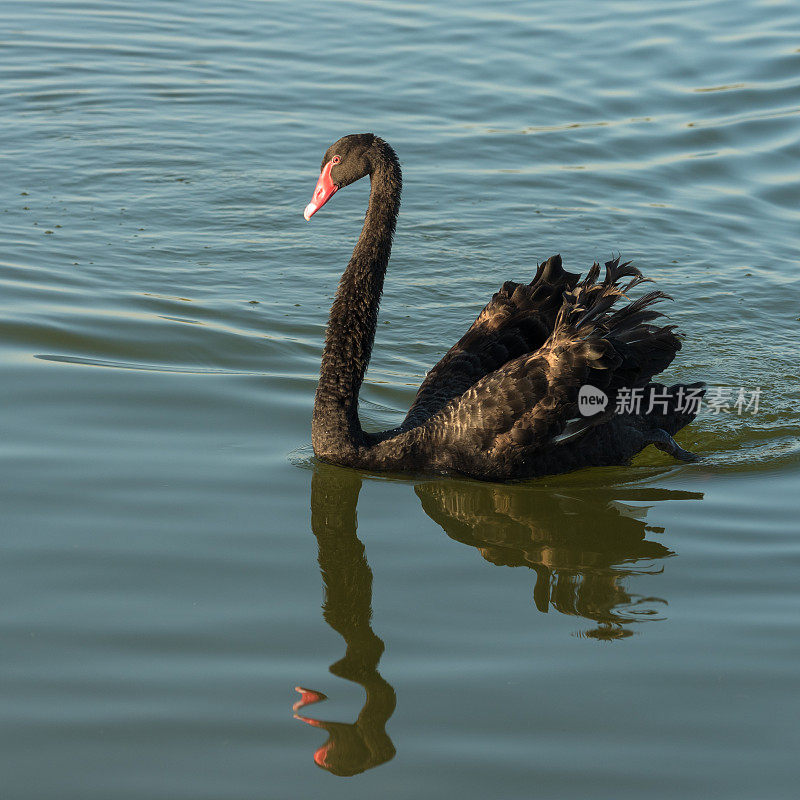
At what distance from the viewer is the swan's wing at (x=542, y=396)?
5891mm

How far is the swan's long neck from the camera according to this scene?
20.3 feet

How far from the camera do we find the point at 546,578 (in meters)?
5.16

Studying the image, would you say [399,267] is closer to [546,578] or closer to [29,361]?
[29,361]

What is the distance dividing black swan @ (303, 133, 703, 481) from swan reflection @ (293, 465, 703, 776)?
0.65ft

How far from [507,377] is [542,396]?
0.64ft

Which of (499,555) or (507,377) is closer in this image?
(499,555)

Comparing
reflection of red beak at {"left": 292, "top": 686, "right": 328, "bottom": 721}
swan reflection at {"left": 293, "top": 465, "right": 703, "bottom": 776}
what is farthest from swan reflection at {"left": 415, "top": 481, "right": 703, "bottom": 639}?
reflection of red beak at {"left": 292, "top": 686, "right": 328, "bottom": 721}

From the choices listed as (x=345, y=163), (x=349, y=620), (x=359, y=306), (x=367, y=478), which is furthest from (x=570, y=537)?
(x=345, y=163)

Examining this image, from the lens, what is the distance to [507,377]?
5938 millimetres

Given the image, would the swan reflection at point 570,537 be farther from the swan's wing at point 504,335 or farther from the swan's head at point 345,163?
the swan's head at point 345,163

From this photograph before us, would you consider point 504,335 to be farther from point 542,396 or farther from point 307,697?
point 307,697

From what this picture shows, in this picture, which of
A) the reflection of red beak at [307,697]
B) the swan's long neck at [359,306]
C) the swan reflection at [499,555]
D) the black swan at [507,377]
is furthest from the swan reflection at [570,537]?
the reflection of red beak at [307,697]

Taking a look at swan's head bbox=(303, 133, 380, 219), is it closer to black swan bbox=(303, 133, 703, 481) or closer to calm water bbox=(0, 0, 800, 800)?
black swan bbox=(303, 133, 703, 481)

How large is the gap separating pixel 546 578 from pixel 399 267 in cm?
438
